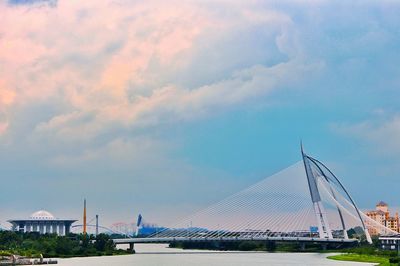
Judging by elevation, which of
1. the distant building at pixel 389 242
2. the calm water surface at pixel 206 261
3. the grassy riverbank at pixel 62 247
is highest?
the grassy riverbank at pixel 62 247

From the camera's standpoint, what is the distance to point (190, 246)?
50312 millimetres

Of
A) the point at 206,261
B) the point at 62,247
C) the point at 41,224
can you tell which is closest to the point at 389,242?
the point at 206,261

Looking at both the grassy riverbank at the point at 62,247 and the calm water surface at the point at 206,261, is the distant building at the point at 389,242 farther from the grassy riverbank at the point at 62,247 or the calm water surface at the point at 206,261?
the grassy riverbank at the point at 62,247

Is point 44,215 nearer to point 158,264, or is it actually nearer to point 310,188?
point 310,188

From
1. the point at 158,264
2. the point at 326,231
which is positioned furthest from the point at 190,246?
the point at 158,264

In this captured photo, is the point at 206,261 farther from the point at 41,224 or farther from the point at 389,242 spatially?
the point at 41,224

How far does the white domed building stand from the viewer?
236 feet

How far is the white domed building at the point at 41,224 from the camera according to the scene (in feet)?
236

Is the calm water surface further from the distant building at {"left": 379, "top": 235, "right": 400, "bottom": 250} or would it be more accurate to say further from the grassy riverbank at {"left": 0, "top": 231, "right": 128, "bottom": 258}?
the distant building at {"left": 379, "top": 235, "right": 400, "bottom": 250}

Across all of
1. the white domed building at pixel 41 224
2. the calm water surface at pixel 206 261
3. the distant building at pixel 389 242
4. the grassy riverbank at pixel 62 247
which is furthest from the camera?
the white domed building at pixel 41 224

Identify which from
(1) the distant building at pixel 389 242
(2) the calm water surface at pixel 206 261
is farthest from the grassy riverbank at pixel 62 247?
(1) the distant building at pixel 389 242

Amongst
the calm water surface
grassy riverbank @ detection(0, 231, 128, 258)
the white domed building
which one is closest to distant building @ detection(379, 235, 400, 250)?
the calm water surface

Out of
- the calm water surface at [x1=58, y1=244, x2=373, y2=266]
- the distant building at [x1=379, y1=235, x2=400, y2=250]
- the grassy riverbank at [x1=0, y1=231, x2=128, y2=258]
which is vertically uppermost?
the grassy riverbank at [x1=0, y1=231, x2=128, y2=258]

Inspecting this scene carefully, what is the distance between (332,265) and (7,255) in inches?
641
